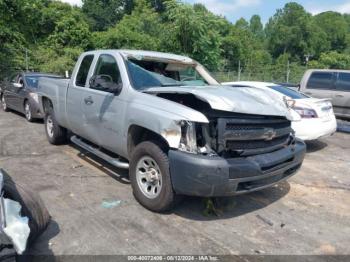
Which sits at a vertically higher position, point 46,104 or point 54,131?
point 46,104

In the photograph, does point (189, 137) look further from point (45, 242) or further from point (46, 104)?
point (46, 104)

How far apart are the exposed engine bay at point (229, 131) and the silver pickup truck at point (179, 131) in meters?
0.01

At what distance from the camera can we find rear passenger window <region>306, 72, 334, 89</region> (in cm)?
1163

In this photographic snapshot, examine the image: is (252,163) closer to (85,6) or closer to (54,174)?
(54,174)

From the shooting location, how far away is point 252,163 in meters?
4.11

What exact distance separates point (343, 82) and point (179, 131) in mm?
9141

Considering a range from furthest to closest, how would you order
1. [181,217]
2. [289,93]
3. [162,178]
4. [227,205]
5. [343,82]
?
[343,82], [289,93], [227,205], [181,217], [162,178]

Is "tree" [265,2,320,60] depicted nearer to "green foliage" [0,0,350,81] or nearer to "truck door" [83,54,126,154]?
"green foliage" [0,0,350,81]

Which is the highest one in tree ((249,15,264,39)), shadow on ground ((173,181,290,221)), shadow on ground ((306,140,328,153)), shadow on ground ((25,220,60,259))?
tree ((249,15,264,39))

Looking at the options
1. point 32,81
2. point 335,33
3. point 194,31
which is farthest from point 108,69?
point 335,33

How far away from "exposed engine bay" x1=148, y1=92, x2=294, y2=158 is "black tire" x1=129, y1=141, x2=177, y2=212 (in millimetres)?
386

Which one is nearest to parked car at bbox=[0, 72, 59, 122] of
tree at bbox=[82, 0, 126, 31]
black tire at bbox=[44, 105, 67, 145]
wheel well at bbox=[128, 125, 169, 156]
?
black tire at bbox=[44, 105, 67, 145]

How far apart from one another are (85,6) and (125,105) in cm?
6017

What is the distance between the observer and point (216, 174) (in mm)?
3861
